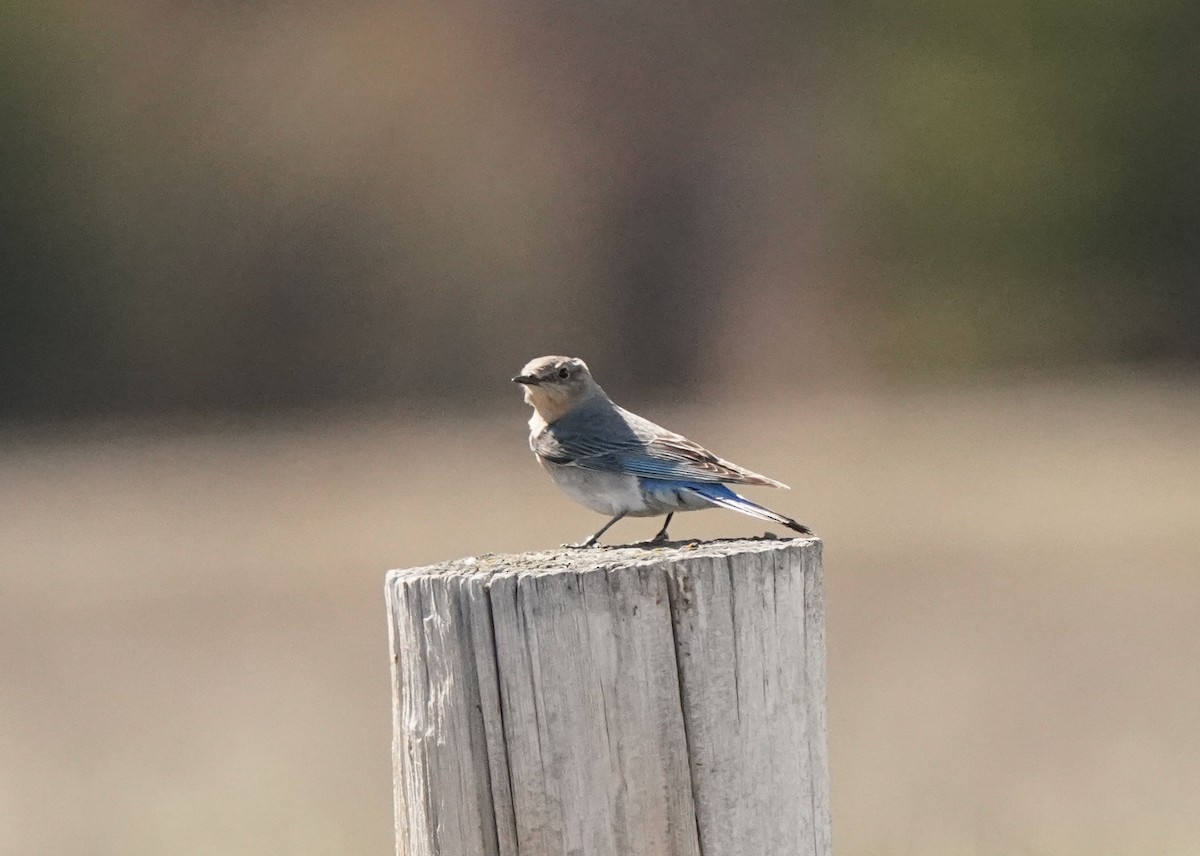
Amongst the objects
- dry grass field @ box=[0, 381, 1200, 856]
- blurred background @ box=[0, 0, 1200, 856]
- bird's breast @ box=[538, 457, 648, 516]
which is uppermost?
blurred background @ box=[0, 0, 1200, 856]

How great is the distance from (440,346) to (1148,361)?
10.1 metres

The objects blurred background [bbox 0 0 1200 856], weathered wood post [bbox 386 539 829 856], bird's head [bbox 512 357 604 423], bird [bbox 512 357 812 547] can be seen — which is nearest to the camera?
weathered wood post [bbox 386 539 829 856]

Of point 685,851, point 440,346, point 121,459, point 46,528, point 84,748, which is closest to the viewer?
point 685,851

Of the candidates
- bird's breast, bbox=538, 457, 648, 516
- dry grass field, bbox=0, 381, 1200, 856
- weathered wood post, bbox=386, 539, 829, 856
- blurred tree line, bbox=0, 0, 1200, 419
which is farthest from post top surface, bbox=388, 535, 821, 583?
blurred tree line, bbox=0, 0, 1200, 419

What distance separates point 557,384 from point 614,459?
684 mm

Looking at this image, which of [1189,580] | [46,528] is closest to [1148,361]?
[1189,580]

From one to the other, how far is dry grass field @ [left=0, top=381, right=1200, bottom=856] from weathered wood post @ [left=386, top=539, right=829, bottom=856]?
4457 mm

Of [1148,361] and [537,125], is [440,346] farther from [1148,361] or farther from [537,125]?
[1148,361]

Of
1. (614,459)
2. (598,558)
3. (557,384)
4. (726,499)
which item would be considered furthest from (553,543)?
(598,558)

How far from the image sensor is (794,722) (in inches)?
126

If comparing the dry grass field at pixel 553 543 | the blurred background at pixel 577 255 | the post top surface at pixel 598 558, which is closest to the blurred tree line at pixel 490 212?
the blurred background at pixel 577 255

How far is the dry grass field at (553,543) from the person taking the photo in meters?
8.25

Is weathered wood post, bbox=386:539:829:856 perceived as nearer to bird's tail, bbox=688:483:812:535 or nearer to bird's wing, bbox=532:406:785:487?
bird's tail, bbox=688:483:812:535

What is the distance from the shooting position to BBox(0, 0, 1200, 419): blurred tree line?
24922 millimetres
